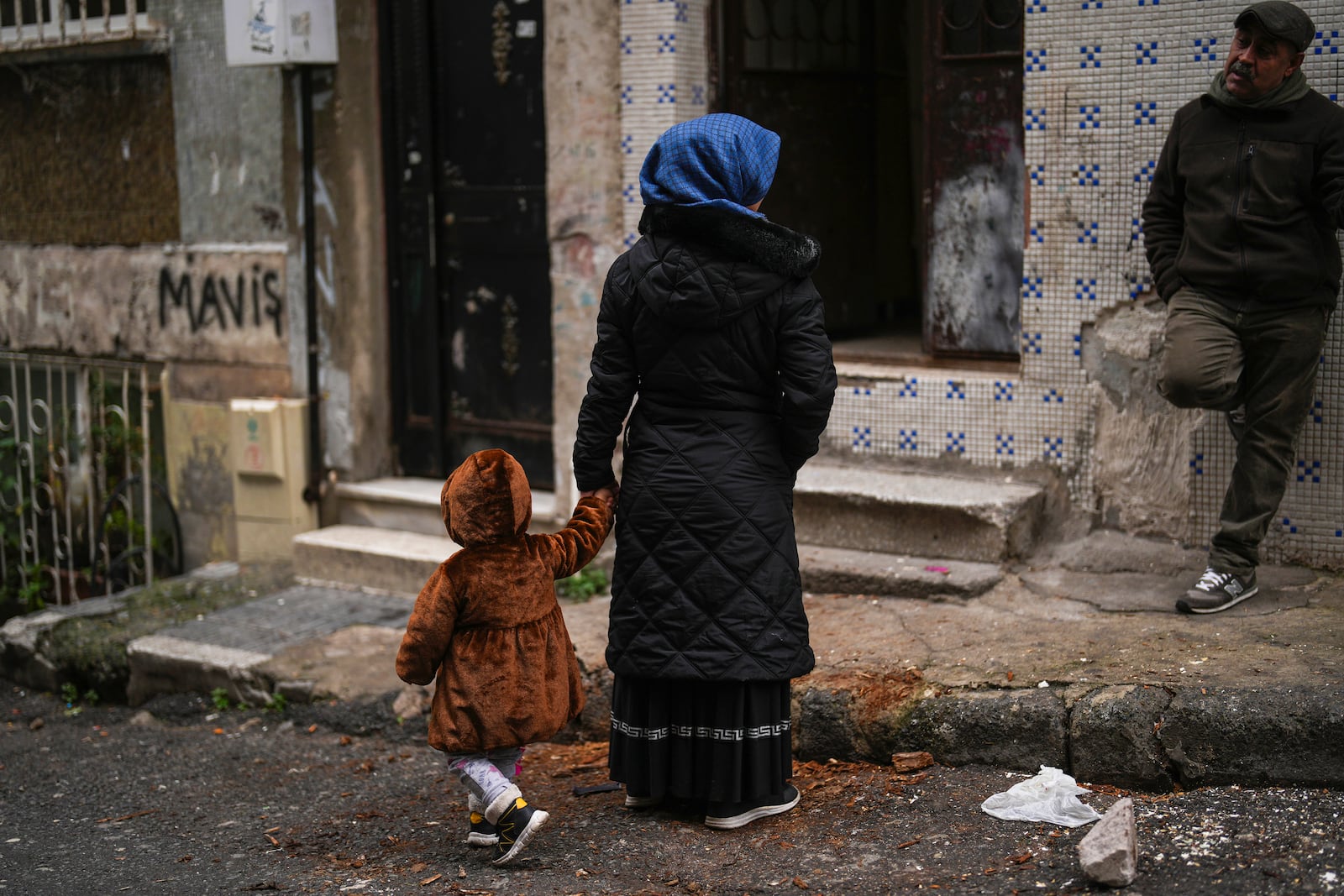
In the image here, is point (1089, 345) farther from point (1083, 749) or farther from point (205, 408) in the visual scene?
point (205, 408)

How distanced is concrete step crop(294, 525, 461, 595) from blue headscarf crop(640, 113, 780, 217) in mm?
2920

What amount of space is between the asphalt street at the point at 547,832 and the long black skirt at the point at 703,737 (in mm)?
134

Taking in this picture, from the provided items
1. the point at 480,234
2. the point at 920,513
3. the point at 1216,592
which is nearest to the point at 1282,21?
the point at 1216,592

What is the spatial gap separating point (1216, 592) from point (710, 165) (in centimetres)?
218

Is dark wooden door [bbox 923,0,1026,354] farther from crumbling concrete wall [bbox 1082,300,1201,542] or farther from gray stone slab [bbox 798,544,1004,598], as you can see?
gray stone slab [bbox 798,544,1004,598]

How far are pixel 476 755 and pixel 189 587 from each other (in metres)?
3.38

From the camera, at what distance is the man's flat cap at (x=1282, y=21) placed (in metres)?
3.89

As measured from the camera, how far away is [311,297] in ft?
21.4

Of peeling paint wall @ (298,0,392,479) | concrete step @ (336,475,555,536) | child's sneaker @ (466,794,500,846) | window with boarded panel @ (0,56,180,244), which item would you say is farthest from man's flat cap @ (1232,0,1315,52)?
window with boarded panel @ (0,56,180,244)

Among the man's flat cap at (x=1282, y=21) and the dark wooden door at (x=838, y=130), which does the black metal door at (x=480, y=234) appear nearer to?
the dark wooden door at (x=838, y=130)

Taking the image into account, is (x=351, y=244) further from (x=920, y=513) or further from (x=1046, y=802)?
(x=1046, y=802)

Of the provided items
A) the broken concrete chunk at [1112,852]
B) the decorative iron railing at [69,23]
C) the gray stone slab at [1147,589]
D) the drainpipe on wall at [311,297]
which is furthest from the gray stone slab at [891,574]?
the decorative iron railing at [69,23]

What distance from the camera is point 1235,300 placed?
13.8 ft

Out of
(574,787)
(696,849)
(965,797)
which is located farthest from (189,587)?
(965,797)
